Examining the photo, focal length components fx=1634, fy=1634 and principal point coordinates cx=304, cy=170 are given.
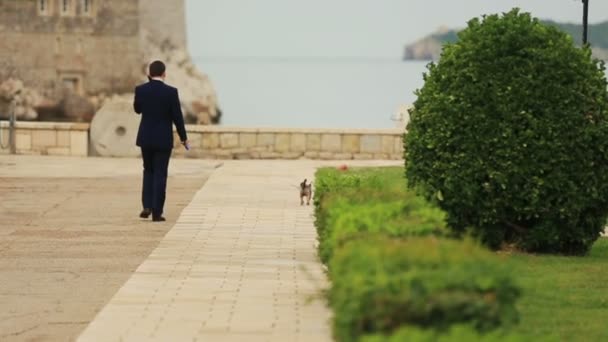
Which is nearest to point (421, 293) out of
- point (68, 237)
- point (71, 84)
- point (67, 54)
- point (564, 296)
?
point (564, 296)

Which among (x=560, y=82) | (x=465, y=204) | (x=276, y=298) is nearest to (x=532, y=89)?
(x=560, y=82)

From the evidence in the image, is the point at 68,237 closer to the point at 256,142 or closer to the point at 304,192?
the point at 304,192

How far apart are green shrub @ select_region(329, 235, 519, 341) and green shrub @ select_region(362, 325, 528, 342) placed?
25cm

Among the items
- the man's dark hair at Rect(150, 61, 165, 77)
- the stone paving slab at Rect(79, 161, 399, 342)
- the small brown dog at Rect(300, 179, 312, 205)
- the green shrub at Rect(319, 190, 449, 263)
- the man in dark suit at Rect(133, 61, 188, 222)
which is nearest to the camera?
the green shrub at Rect(319, 190, 449, 263)

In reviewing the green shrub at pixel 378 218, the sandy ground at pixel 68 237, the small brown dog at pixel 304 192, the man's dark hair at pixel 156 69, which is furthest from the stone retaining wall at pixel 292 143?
the green shrub at pixel 378 218

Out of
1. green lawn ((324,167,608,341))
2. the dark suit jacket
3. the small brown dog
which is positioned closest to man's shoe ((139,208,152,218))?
the dark suit jacket

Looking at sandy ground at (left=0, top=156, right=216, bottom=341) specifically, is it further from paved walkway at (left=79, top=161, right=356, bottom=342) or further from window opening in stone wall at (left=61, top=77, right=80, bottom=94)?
window opening in stone wall at (left=61, top=77, right=80, bottom=94)

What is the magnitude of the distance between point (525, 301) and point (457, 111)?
300 cm

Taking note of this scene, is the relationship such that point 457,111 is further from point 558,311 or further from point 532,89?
point 558,311

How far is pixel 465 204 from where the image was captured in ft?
44.7

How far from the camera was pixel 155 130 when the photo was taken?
655 inches

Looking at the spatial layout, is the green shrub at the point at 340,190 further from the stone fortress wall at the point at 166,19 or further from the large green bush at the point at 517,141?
the stone fortress wall at the point at 166,19

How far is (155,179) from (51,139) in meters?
13.5

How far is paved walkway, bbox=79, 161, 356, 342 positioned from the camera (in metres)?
9.11
